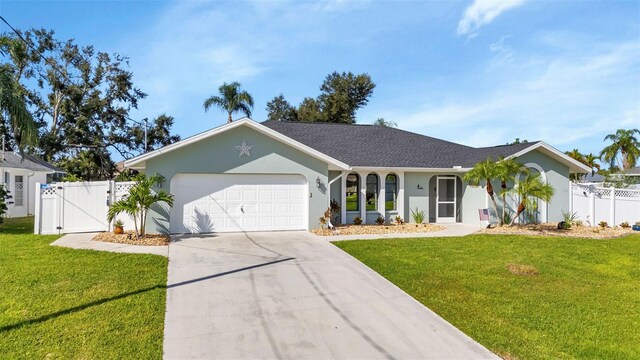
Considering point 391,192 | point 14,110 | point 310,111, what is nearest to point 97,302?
point 14,110

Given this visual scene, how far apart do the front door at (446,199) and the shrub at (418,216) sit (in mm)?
913

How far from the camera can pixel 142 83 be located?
35.3 m

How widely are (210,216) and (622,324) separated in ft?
38.6

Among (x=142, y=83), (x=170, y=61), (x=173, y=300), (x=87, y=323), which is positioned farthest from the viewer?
(x=142, y=83)

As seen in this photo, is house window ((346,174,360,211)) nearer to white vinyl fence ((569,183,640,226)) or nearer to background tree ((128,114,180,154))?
white vinyl fence ((569,183,640,226))

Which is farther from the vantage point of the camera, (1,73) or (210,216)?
(210,216)

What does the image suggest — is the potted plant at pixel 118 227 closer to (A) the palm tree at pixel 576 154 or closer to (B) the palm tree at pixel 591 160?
(A) the palm tree at pixel 576 154

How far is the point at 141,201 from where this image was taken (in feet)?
38.5

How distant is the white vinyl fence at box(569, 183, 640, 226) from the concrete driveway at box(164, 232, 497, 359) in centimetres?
1385

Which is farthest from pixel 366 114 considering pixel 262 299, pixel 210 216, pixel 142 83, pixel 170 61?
pixel 262 299

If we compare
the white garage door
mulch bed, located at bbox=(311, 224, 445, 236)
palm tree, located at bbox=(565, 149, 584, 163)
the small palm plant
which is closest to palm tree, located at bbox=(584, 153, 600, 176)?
palm tree, located at bbox=(565, 149, 584, 163)

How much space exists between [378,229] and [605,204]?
10.9 metres

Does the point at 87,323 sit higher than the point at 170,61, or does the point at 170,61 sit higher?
the point at 170,61

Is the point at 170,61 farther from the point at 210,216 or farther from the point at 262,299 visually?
the point at 262,299
